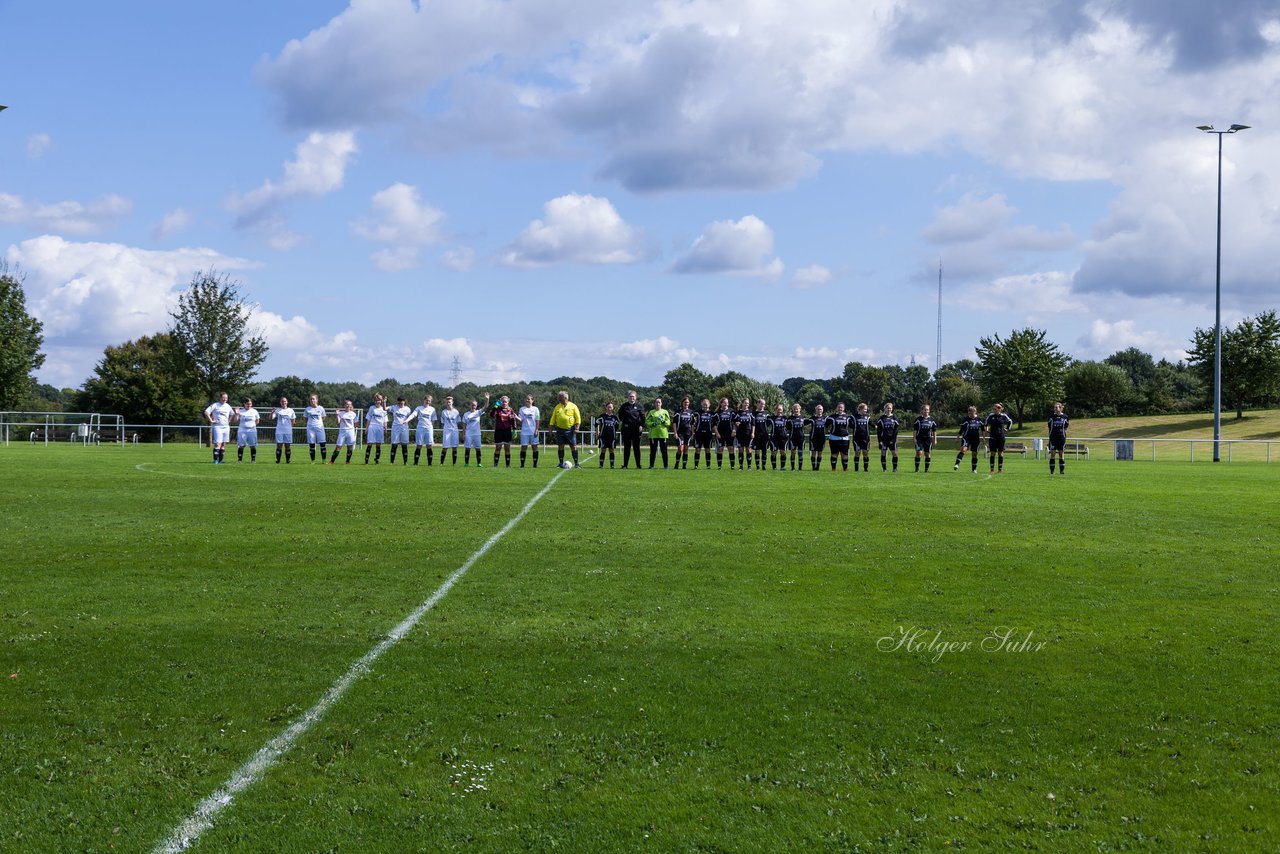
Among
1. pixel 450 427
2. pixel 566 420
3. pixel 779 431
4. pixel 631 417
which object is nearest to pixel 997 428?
pixel 779 431

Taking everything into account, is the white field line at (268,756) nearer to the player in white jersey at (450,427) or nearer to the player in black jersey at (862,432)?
the player in black jersey at (862,432)

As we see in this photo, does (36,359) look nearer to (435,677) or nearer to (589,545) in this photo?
(589,545)

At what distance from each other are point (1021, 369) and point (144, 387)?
60.6 meters

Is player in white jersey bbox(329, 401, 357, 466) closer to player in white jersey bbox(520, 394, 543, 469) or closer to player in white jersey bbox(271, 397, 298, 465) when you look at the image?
player in white jersey bbox(271, 397, 298, 465)

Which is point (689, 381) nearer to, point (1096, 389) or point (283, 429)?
point (1096, 389)

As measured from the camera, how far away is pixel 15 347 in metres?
57.0

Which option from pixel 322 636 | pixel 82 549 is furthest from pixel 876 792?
pixel 82 549

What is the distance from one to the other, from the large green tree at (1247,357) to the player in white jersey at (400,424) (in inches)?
2448

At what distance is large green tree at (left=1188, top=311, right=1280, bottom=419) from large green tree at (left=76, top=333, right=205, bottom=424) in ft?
216

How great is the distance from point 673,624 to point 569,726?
2.46 metres

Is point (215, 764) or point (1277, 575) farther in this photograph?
point (1277, 575)

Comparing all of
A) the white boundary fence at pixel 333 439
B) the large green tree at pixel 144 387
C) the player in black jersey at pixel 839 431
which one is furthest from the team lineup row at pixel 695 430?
the large green tree at pixel 144 387

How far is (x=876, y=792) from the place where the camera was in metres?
4.69

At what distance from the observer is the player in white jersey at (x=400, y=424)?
28.1 metres
